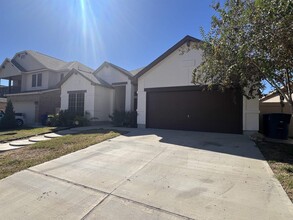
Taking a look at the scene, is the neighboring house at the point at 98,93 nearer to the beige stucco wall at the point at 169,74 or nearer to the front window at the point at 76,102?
the front window at the point at 76,102

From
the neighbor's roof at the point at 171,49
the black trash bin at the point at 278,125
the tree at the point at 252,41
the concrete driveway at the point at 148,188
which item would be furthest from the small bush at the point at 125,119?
the black trash bin at the point at 278,125

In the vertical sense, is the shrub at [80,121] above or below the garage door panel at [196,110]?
below

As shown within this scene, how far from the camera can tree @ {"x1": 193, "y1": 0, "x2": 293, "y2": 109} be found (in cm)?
513

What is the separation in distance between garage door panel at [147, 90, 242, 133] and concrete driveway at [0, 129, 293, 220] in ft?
15.1

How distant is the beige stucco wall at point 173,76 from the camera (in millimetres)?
10867

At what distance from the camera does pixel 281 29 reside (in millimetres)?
5215

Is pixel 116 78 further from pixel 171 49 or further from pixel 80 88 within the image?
pixel 171 49

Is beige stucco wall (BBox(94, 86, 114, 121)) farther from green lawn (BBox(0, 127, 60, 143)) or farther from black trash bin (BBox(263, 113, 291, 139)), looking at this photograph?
black trash bin (BBox(263, 113, 291, 139))

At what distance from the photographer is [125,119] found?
583 inches

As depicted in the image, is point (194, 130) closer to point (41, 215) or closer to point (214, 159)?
point (214, 159)

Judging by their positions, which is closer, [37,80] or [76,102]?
[76,102]

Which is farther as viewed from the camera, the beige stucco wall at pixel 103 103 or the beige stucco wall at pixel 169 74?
the beige stucco wall at pixel 103 103

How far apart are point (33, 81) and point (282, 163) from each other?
1032 inches

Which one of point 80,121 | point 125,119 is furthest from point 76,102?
point 125,119
